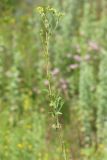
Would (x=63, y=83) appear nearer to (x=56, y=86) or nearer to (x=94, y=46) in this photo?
(x=56, y=86)

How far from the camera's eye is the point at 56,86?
6219mm

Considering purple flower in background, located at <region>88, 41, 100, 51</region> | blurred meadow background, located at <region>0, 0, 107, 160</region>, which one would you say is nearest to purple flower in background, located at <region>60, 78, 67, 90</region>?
blurred meadow background, located at <region>0, 0, 107, 160</region>

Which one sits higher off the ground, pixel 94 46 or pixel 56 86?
pixel 94 46

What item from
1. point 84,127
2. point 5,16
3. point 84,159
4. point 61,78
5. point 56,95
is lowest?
point 56,95

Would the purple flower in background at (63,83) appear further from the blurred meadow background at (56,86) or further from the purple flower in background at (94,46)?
the purple flower in background at (94,46)

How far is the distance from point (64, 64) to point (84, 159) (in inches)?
92.7

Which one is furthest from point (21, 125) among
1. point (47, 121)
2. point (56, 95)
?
point (56, 95)

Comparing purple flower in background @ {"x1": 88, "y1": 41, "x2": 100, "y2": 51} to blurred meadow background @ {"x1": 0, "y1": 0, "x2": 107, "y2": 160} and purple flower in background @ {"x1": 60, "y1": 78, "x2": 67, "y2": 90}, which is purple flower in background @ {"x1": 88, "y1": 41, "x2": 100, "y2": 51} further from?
purple flower in background @ {"x1": 60, "y1": 78, "x2": 67, "y2": 90}

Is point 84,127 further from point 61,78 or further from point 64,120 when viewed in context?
point 61,78

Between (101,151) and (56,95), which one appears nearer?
(56,95)

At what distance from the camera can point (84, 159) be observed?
4.62 meters

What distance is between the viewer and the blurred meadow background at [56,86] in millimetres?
4594

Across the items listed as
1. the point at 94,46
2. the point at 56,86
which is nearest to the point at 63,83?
the point at 56,86

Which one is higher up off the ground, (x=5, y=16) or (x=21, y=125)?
(x=5, y=16)
